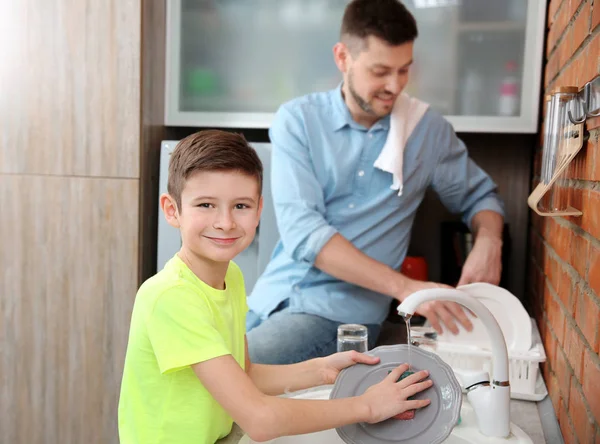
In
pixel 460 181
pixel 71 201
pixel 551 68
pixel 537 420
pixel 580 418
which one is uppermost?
pixel 551 68

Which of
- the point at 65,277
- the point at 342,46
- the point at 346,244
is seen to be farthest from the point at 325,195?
the point at 65,277

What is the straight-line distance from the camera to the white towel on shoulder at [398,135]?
1945 mm

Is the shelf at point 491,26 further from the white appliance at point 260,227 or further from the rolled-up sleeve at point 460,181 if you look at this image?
the white appliance at point 260,227

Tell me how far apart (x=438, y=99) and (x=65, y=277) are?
4.56ft

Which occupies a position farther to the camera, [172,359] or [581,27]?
[581,27]

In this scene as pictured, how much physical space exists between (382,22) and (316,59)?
53 centimetres

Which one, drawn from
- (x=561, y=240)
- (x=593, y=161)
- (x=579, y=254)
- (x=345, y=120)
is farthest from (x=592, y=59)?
(x=345, y=120)

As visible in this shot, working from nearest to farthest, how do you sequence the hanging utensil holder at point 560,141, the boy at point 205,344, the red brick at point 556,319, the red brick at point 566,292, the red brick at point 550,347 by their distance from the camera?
the boy at point 205,344, the hanging utensil holder at point 560,141, the red brick at point 566,292, the red brick at point 556,319, the red brick at point 550,347

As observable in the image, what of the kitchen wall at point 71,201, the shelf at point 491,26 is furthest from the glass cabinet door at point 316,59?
the kitchen wall at point 71,201

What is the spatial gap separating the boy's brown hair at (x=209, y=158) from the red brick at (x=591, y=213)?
53 cm

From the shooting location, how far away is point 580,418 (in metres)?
1.13

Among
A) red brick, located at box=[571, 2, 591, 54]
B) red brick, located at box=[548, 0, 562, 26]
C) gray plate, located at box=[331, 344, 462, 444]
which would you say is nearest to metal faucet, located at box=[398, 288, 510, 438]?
gray plate, located at box=[331, 344, 462, 444]

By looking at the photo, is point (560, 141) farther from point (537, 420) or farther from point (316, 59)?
point (316, 59)

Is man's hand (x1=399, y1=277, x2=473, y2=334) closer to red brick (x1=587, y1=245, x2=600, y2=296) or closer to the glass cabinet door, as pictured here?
red brick (x1=587, y1=245, x2=600, y2=296)
